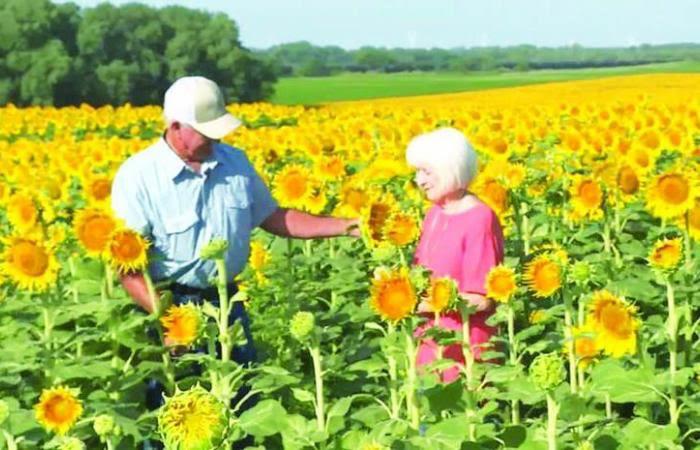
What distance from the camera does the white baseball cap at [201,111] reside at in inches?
154

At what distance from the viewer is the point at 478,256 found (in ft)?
12.7

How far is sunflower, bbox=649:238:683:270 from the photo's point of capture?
11.1 ft

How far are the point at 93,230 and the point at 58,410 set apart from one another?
0.70 metres

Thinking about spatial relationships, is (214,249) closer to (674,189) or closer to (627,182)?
(674,189)

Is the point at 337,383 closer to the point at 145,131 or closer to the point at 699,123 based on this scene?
the point at 699,123

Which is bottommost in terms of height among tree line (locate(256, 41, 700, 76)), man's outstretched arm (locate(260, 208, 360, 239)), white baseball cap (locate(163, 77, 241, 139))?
tree line (locate(256, 41, 700, 76))

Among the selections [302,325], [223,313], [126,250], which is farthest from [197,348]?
[302,325]

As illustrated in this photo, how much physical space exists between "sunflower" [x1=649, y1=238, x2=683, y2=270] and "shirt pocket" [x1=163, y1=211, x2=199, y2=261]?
4.87ft

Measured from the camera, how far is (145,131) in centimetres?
1883

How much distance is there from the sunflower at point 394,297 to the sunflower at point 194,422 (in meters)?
1.28

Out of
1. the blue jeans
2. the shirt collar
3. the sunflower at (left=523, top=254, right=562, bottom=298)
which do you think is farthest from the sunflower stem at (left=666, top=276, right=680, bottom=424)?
the shirt collar

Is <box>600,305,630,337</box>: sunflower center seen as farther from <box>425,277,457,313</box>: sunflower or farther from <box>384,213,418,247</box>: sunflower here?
<box>384,213,418,247</box>: sunflower

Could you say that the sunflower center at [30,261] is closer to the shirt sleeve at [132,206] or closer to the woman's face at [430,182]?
the shirt sleeve at [132,206]

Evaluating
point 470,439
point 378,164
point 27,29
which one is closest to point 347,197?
point 378,164
